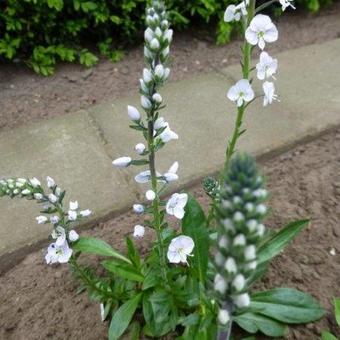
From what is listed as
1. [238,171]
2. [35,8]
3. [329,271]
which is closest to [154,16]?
[238,171]

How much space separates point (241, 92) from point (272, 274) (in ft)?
3.52

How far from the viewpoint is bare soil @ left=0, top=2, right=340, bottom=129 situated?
4.29 metres

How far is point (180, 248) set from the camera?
2207 millimetres

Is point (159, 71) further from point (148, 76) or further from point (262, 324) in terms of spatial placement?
point (262, 324)

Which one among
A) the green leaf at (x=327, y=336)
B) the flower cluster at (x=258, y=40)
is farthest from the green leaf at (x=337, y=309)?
the flower cluster at (x=258, y=40)

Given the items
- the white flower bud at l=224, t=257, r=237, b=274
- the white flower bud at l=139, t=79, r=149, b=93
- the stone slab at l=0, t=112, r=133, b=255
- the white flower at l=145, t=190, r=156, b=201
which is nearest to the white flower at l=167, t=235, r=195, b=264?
the white flower at l=145, t=190, r=156, b=201

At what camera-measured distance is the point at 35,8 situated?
4414mm

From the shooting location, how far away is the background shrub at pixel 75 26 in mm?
4441

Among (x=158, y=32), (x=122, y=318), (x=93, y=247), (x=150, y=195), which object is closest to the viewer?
(x=158, y=32)

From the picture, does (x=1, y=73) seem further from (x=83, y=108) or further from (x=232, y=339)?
(x=232, y=339)

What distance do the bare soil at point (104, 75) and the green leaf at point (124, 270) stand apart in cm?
213

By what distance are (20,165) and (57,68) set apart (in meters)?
1.49

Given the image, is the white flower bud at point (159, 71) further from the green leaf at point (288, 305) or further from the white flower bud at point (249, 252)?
the green leaf at point (288, 305)

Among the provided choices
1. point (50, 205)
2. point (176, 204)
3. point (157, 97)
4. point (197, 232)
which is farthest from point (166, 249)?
point (157, 97)
